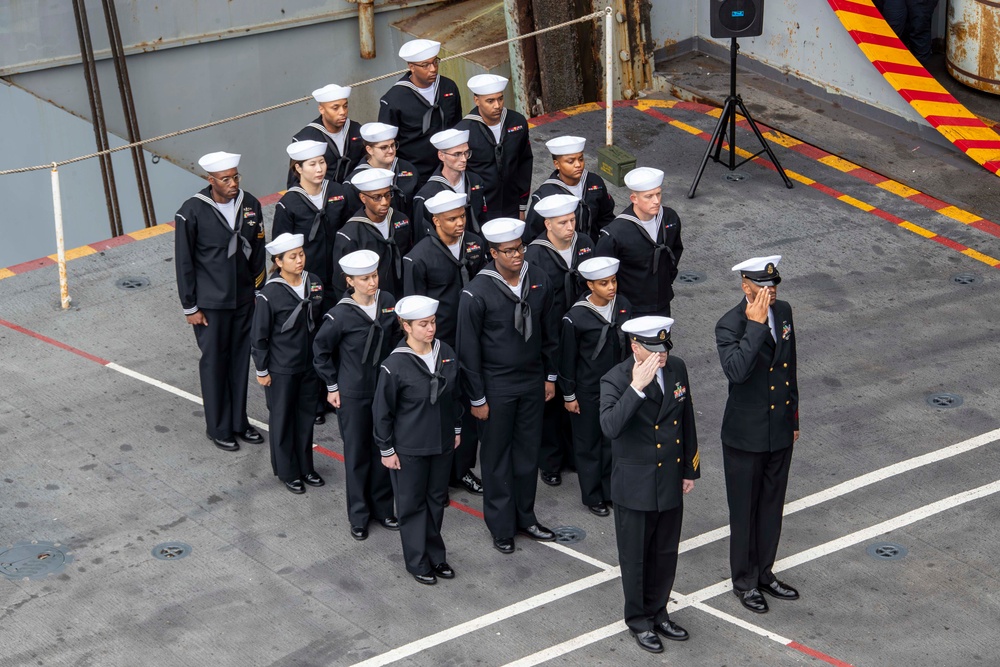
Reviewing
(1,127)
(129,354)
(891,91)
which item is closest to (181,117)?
(1,127)

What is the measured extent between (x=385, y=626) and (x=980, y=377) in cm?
459

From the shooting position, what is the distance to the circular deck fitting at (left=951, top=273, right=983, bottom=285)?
11219mm

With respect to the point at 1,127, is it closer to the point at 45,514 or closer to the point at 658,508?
the point at 45,514

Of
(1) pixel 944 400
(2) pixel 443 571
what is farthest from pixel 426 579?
(1) pixel 944 400

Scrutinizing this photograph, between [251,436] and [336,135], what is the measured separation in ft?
7.40

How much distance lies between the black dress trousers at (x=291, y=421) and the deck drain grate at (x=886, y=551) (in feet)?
11.1

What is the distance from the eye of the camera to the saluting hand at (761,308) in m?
7.52

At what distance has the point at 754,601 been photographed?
25.7 feet

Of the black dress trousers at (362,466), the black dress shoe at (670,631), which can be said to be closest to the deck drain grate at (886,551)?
the black dress shoe at (670,631)

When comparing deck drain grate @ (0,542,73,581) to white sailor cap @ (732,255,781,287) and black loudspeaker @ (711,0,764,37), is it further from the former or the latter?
black loudspeaker @ (711,0,764,37)

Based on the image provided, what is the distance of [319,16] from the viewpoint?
15.3 m

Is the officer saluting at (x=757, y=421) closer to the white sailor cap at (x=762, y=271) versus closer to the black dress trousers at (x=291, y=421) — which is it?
the white sailor cap at (x=762, y=271)

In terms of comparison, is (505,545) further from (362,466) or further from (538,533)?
(362,466)

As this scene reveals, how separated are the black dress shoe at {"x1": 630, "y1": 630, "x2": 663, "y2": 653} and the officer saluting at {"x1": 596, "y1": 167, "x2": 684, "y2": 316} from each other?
2424 mm
